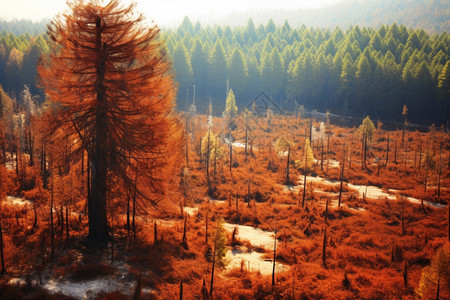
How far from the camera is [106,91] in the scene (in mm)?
13266

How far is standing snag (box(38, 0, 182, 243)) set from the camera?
1260cm

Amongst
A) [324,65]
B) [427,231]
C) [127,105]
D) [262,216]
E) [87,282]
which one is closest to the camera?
[87,282]

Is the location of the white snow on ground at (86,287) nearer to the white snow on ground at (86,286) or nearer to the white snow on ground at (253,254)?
the white snow on ground at (86,286)

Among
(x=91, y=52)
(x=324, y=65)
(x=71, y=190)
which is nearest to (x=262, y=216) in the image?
(x=71, y=190)

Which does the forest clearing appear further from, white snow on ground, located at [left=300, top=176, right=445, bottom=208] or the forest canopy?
the forest canopy

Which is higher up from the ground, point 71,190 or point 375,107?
point 375,107

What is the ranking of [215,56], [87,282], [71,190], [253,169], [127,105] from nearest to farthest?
[87,282] → [127,105] → [71,190] → [253,169] → [215,56]

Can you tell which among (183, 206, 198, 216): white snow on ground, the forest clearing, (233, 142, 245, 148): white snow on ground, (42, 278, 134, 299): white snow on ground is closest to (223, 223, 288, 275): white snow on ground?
the forest clearing

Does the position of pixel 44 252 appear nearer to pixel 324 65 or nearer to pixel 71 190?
pixel 71 190

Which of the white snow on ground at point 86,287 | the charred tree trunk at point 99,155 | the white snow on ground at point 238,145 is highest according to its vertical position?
the charred tree trunk at point 99,155

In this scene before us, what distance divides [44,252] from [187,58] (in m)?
79.9

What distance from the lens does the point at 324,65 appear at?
82500 millimetres

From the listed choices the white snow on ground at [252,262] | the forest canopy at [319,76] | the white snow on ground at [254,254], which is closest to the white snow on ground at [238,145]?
the forest canopy at [319,76]

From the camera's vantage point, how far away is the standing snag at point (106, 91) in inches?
496
